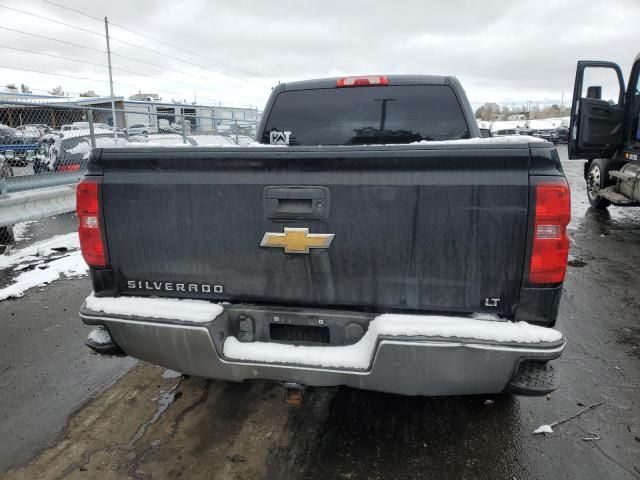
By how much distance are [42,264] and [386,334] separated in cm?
591

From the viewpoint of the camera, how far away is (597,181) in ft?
31.8

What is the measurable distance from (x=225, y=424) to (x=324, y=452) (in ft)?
2.24

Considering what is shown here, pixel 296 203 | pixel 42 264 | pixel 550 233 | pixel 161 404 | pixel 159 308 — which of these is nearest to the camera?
pixel 550 233

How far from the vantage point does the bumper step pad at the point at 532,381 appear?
219cm

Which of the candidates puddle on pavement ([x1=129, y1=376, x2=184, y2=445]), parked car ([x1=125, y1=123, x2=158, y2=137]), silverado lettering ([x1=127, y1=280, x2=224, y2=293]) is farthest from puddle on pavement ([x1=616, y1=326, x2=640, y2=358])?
parked car ([x1=125, y1=123, x2=158, y2=137])

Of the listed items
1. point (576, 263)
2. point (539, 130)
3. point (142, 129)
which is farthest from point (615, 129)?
point (539, 130)

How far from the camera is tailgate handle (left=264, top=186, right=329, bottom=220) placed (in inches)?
88.3

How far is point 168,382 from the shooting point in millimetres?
3430

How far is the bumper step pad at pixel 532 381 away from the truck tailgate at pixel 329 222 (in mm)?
310

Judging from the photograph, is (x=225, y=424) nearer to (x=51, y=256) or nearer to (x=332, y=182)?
(x=332, y=182)

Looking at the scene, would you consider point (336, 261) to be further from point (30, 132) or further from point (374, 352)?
point (30, 132)

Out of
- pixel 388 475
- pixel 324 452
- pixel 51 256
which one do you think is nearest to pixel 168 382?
pixel 324 452

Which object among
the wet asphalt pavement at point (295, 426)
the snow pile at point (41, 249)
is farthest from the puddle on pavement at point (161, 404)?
the snow pile at point (41, 249)

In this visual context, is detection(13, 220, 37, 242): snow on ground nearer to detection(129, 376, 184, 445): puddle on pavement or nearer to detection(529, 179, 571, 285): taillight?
detection(129, 376, 184, 445): puddle on pavement
